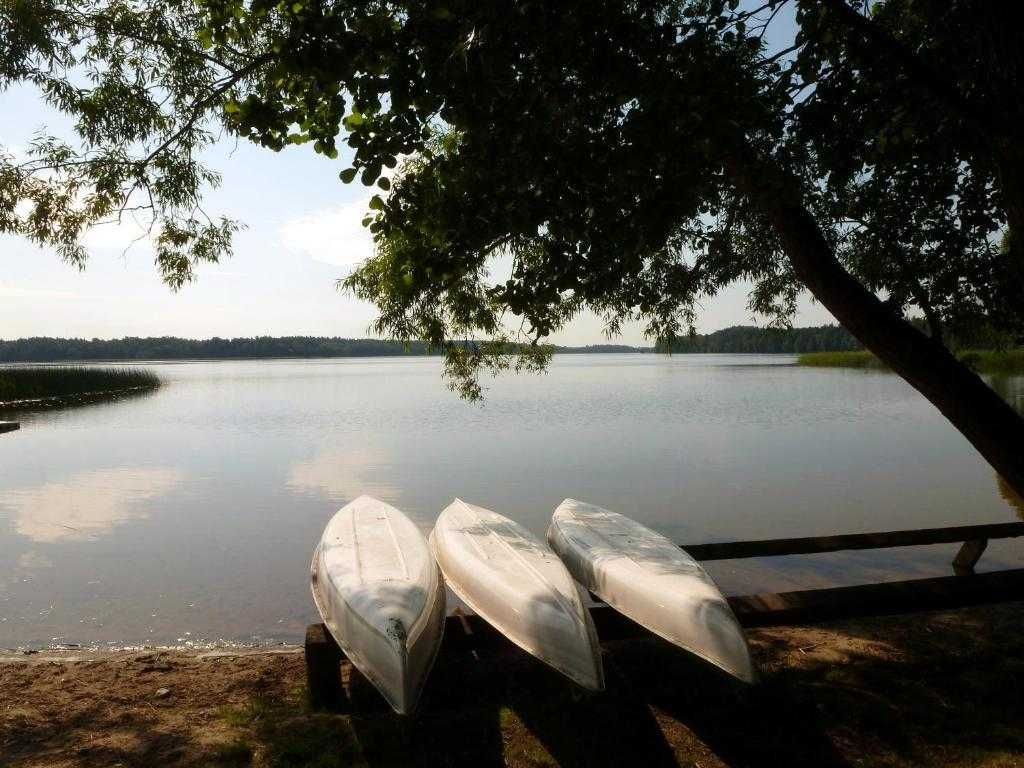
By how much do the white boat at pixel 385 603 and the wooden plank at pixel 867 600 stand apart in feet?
5.57

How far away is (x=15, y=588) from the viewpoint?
24.7ft

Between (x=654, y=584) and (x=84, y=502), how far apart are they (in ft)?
38.3

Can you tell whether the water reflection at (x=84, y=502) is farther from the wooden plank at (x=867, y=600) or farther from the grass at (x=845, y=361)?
the grass at (x=845, y=361)

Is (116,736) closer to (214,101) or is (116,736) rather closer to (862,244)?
(214,101)

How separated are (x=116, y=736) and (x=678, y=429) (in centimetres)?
1895

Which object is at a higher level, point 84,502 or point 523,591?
point 523,591

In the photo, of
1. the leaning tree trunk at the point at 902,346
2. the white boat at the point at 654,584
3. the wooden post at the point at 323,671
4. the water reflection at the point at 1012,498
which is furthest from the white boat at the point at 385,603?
the water reflection at the point at 1012,498

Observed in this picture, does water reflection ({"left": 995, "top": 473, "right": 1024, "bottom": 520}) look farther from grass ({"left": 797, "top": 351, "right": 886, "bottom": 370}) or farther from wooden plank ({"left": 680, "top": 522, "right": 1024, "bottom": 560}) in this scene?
grass ({"left": 797, "top": 351, "right": 886, "bottom": 370})

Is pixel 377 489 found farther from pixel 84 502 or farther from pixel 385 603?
pixel 385 603

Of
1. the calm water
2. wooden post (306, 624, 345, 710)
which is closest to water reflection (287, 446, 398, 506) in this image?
the calm water

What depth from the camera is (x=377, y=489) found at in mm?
12859

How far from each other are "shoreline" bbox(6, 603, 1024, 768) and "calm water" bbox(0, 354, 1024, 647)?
6.26 ft

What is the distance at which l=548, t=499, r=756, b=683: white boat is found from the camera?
11.4 ft

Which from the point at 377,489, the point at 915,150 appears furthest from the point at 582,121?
the point at 377,489
